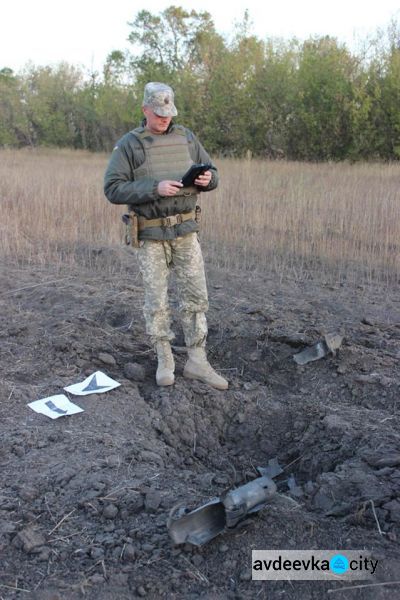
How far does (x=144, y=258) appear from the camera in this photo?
399cm

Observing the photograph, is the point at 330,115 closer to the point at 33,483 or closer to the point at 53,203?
the point at 53,203

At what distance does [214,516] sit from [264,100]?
2002 cm

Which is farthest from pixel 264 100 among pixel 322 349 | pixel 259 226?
pixel 322 349

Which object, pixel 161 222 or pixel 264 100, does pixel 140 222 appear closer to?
pixel 161 222

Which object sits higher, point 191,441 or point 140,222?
point 140,222

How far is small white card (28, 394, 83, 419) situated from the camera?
12.2 feet

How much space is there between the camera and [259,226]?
329 inches

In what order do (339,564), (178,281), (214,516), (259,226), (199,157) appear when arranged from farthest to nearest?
(259,226) → (178,281) → (199,157) → (214,516) → (339,564)

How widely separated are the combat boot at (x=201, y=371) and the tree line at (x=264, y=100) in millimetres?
15386

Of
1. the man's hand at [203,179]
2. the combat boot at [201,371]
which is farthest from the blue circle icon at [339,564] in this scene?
the man's hand at [203,179]

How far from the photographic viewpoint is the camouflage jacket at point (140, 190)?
12.2ft

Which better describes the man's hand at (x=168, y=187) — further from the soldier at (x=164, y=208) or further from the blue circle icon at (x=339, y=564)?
the blue circle icon at (x=339, y=564)

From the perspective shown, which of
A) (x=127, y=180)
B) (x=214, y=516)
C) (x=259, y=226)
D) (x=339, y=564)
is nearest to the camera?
(x=339, y=564)

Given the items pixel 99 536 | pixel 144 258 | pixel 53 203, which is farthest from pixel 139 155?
pixel 53 203
